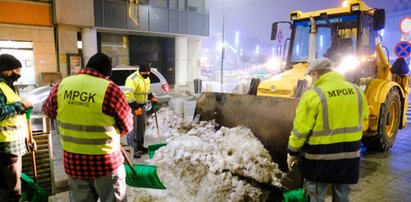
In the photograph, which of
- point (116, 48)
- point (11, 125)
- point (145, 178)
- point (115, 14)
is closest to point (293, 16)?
point (145, 178)

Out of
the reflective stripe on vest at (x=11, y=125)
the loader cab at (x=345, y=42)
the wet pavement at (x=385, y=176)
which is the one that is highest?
the loader cab at (x=345, y=42)

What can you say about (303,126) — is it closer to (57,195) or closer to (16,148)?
(16,148)

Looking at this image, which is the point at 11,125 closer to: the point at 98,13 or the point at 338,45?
the point at 338,45

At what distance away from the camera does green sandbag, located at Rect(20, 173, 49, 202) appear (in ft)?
12.7

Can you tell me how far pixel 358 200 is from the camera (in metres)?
4.55

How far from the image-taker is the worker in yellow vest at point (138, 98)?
6.39m

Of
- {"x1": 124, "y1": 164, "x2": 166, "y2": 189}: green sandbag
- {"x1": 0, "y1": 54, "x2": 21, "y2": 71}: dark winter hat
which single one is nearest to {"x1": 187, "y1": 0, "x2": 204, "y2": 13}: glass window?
{"x1": 0, "y1": 54, "x2": 21, "y2": 71}: dark winter hat

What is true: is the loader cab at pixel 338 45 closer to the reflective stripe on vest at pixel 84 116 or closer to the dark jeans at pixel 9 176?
the reflective stripe on vest at pixel 84 116

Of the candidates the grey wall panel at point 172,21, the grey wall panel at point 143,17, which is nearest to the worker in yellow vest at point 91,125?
the grey wall panel at point 143,17

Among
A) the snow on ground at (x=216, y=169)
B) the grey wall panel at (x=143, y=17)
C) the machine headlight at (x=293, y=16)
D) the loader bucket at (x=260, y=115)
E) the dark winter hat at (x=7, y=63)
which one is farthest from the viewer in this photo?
the grey wall panel at (x=143, y=17)

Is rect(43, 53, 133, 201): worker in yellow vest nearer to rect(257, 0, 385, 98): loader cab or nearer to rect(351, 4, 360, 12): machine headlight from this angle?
rect(257, 0, 385, 98): loader cab

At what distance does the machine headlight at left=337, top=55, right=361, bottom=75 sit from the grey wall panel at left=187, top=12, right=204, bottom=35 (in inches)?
658

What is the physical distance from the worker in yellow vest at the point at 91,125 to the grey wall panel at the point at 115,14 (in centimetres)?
1626

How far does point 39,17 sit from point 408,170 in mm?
16426
